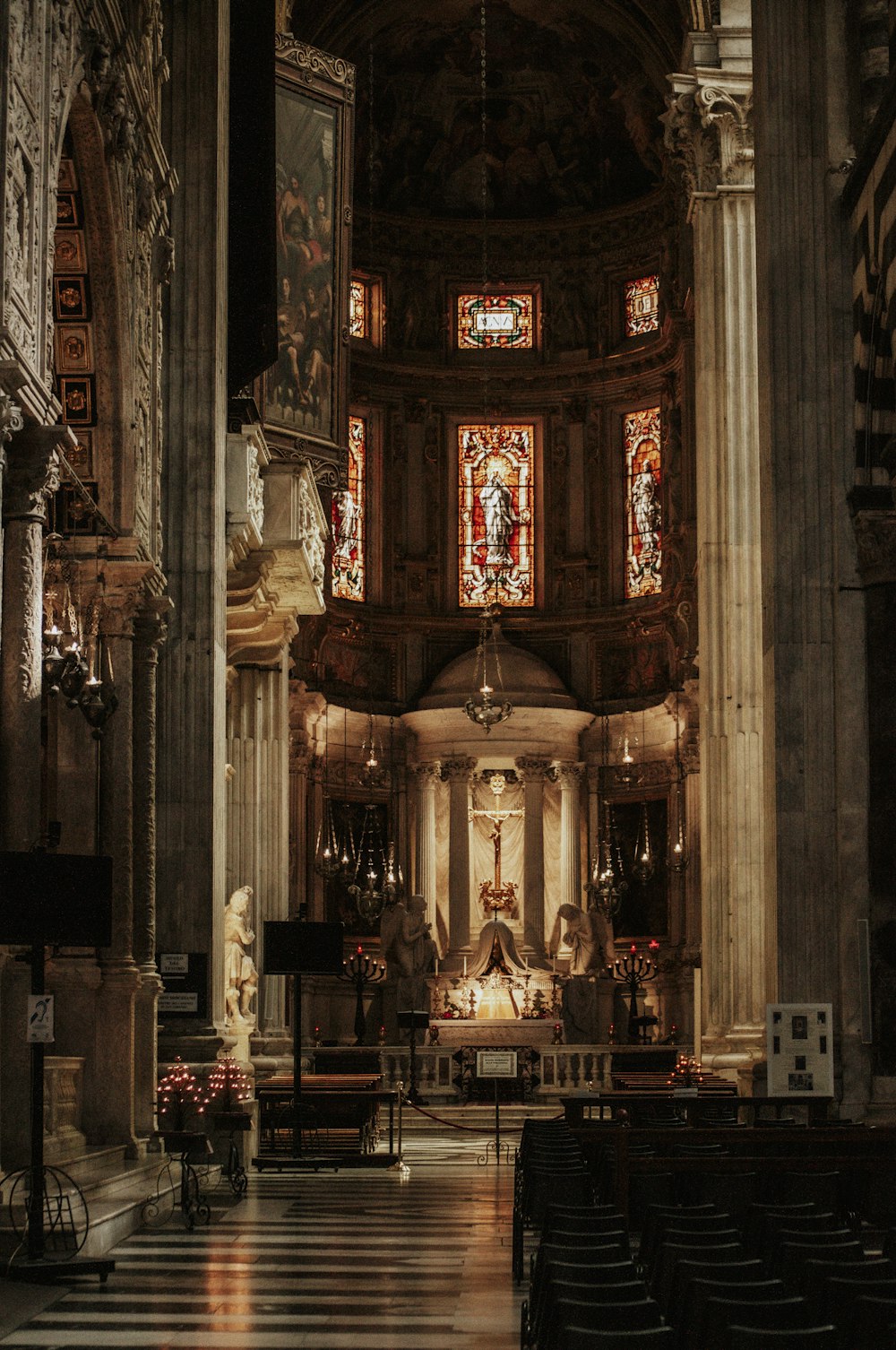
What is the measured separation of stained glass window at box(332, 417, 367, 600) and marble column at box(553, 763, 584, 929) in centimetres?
548

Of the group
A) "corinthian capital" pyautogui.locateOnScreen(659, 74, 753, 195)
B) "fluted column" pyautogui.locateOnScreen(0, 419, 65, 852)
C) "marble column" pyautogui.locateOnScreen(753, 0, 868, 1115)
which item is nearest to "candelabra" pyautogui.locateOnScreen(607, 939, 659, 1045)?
"corinthian capital" pyautogui.locateOnScreen(659, 74, 753, 195)

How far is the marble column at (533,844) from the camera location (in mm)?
39500

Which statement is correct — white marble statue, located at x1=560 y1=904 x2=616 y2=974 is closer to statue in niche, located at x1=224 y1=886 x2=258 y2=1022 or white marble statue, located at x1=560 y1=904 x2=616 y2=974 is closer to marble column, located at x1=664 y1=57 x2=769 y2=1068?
marble column, located at x1=664 y1=57 x2=769 y2=1068

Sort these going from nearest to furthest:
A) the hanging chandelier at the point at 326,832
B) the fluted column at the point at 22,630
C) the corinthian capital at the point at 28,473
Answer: the fluted column at the point at 22,630 < the corinthian capital at the point at 28,473 < the hanging chandelier at the point at 326,832

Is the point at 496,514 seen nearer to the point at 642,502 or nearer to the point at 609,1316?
the point at 642,502

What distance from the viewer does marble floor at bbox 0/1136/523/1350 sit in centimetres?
1007

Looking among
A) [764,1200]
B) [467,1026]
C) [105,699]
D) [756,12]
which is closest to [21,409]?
[105,699]

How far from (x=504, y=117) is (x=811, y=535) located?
25.7 m

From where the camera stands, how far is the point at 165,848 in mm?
20688

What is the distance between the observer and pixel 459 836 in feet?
131

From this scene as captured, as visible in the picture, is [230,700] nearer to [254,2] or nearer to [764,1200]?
[254,2]

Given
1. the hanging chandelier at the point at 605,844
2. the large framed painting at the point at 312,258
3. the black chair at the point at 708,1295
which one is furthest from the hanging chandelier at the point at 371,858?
the black chair at the point at 708,1295

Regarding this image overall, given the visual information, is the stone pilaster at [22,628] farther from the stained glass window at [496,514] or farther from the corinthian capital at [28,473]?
the stained glass window at [496,514]

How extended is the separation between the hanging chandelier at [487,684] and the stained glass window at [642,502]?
287cm
